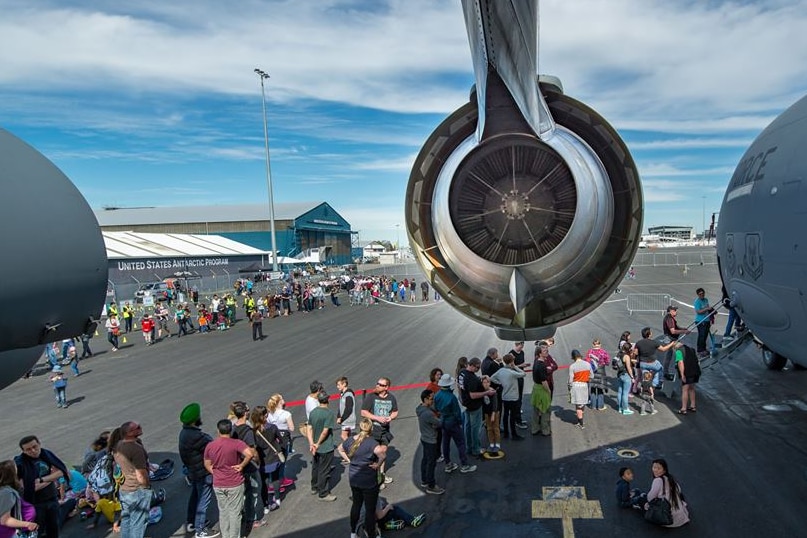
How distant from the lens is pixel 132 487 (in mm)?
5406

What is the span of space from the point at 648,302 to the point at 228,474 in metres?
24.8

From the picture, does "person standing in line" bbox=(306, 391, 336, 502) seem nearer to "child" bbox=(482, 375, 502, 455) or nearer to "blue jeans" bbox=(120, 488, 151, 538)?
"blue jeans" bbox=(120, 488, 151, 538)

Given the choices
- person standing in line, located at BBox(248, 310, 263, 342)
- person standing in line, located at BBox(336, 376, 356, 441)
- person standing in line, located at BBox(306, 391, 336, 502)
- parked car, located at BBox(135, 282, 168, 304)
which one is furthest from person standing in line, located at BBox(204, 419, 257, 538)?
parked car, located at BBox(135, 282, 168, 304)

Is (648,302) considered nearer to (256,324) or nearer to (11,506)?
(256,324)

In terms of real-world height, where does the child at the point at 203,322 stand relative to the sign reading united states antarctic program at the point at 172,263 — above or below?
below

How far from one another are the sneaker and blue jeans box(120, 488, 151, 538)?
9.41 ft

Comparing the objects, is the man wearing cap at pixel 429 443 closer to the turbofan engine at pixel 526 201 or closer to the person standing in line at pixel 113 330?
the turbofan engine at pixel 526 201

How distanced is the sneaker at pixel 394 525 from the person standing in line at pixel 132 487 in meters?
2.87

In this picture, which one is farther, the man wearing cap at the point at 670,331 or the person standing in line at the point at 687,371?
the man wearing cap at the point at 670,331

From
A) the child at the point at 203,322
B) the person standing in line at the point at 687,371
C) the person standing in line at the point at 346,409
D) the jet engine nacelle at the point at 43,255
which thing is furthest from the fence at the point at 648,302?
the jet engine nacelle at the point at 43,255

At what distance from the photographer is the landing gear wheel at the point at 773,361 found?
1164 cm

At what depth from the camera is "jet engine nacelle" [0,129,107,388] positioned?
6.45 ft

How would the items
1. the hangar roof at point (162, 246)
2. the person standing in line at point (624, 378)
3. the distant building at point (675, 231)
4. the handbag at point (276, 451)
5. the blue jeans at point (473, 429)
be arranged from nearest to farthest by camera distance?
the handbag at point (276, 451) < the blue jeans at point (473, 429) < the person standing in line at point (624, 378) < the hangar roof at point (162, 246) < the distant building at point (675, 231)

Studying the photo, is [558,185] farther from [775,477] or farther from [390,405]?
[775,477]
